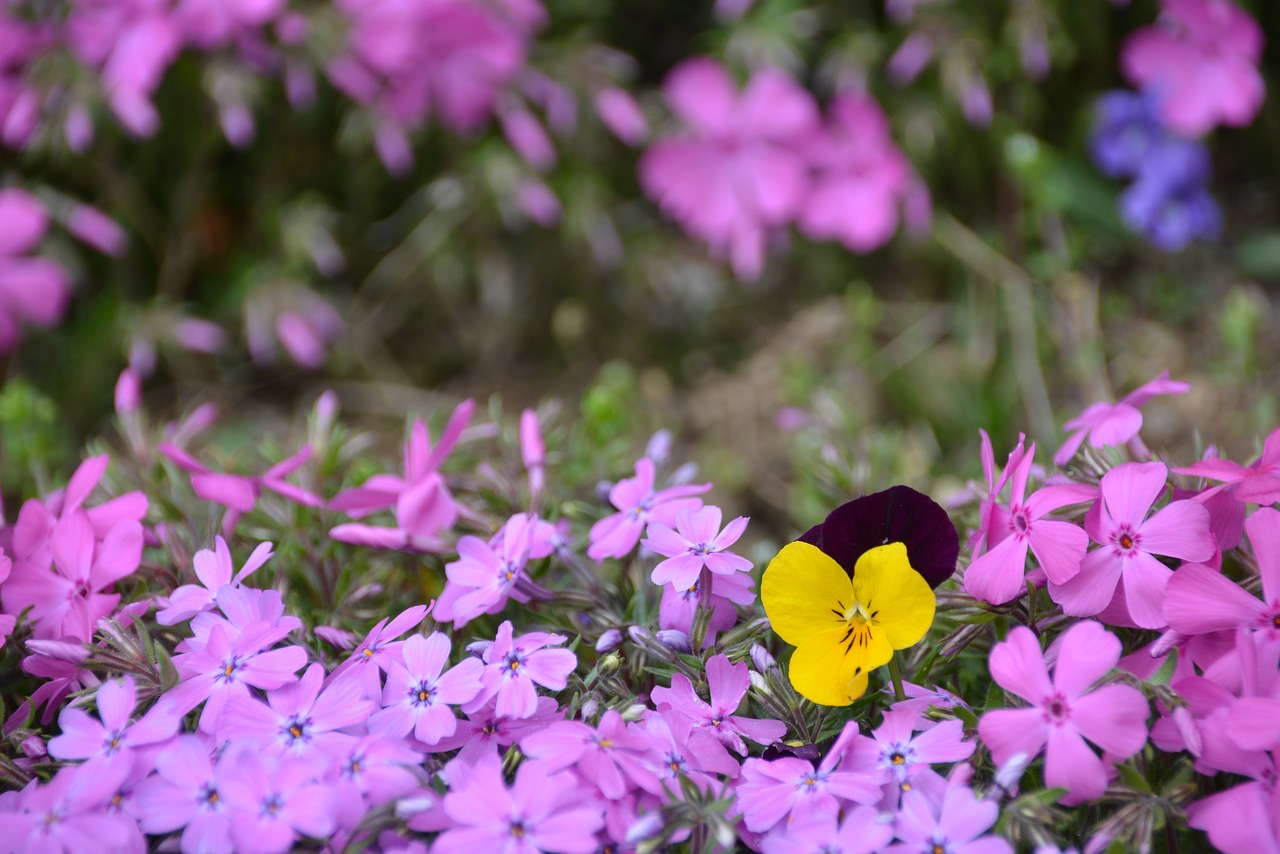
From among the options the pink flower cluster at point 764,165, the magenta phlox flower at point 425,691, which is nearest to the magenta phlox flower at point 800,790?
the magenta phlox flower at point 425,691

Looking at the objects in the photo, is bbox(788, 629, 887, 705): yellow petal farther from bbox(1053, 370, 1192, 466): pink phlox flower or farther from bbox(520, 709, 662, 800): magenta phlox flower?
bbox(1053, 370, 1192, 466): pink phlox flower

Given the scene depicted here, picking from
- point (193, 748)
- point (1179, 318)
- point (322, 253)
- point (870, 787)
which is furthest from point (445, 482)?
point (1179, 318)

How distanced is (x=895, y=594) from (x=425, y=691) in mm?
387

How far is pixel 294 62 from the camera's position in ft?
7.14

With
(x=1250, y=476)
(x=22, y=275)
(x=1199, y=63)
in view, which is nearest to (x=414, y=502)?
(x=1250, y=476)

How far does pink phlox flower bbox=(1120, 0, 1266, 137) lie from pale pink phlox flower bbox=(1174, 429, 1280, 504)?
1.61 meters

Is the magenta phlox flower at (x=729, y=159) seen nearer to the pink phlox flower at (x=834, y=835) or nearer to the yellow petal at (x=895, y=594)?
the yellow petal at (x=895, y=594)

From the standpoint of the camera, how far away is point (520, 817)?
2.32 feet

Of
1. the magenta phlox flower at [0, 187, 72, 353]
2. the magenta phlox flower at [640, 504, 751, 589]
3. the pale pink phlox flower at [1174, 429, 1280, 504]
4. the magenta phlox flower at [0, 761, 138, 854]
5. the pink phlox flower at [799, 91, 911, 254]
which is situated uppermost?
the pale pink phlox flower at [1174, 429, 1280, 504]

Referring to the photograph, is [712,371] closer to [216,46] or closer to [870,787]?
[216,46]

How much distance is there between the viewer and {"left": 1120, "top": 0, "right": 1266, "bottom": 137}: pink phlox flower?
2055 mm

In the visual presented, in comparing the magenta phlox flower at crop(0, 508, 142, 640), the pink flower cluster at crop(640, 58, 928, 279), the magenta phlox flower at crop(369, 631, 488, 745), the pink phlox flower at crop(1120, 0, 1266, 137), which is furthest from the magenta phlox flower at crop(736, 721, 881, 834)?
the pink phlox flower at crop(1120, 0, 1266, 137)

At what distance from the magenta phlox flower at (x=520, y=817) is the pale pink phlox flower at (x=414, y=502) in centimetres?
34

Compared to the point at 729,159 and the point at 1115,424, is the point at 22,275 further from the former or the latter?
the point at 1115,424
